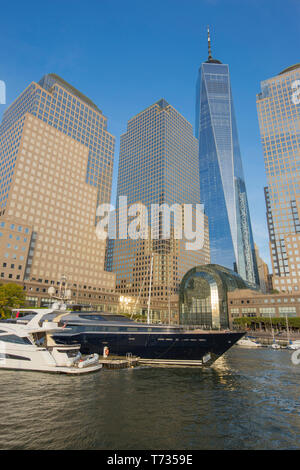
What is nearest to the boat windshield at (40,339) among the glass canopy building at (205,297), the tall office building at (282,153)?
the glass canopy building at (205,297)

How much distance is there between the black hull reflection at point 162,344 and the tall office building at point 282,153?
12125 cm

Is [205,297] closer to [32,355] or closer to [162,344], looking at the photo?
[162,344]

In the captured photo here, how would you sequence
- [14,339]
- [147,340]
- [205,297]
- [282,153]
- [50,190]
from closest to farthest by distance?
[14,339]
[147,340]
[205,297]
[50,190]
[282,153]

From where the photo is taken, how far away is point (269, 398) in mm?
24172

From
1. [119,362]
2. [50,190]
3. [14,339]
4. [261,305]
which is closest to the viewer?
[14,339]

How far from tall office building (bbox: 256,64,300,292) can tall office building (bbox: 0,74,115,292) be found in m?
106

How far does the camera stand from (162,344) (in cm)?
3734

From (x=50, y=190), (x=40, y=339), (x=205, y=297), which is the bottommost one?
(x=40, y=339)

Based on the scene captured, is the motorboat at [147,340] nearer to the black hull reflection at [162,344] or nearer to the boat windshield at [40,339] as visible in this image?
the black hull reflection at [162,344]

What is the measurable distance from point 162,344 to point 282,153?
174 m

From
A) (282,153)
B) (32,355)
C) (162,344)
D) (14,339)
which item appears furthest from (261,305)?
(14,339)

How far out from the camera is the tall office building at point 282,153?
16233 cm
